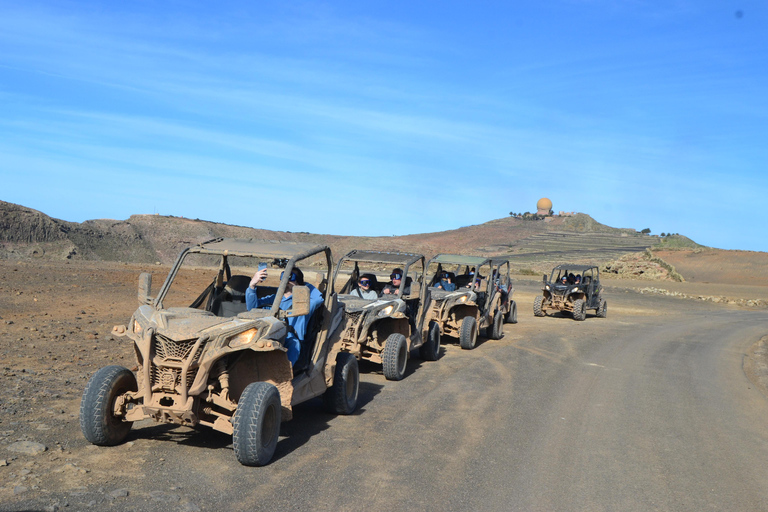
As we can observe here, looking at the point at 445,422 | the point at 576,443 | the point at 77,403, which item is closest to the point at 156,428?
the point at 77,403

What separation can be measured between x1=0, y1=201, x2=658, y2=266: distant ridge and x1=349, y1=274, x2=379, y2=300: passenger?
20557mm

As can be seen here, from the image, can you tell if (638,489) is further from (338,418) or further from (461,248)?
(461,248)

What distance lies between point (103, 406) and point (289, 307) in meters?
2.00

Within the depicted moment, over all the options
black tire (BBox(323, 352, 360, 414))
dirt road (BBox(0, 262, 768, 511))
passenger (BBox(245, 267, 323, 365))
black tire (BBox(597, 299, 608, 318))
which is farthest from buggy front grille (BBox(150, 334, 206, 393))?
black tire (BBox(597, 299, 608, 318))

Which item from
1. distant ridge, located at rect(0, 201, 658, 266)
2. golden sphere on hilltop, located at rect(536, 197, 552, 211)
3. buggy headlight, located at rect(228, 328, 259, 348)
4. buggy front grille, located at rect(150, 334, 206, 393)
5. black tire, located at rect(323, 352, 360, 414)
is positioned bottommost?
black tire, located at rect(323, 352, 360, 414)

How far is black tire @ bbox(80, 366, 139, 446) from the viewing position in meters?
5.50

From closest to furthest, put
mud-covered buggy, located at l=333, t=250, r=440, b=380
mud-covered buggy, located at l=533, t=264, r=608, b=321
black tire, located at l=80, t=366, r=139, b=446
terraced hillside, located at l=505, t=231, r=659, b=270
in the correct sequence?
black tire, located at l=80, t=366, r=139, b=446
mud-covered buggy, located at l=333, t=250, r=440, b=380
mud-covered buggy, located at l=533, t=264, r=608, b=321
terraced hillside, located at l=505, t=231, r=659, b=270

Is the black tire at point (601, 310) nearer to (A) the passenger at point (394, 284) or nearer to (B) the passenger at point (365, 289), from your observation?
(A) the passenger at point (394, 284)

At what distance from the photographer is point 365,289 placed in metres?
11.4

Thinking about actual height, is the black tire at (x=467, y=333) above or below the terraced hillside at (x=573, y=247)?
below

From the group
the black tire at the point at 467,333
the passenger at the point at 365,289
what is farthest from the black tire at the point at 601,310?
the passenger at the point at 365,289

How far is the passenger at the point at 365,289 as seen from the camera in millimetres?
11133

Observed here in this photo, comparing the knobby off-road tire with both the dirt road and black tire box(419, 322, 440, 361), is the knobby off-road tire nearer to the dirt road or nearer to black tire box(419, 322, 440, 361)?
the dirt road

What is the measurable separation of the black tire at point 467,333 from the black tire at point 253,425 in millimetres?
8775
